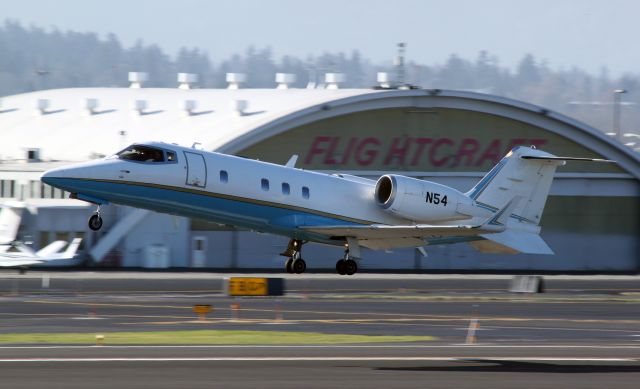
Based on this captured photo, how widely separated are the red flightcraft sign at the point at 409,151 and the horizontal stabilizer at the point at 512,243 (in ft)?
66.3

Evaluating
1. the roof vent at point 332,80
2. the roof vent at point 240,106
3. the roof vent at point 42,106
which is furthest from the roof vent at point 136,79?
the roof vent at point 240,106

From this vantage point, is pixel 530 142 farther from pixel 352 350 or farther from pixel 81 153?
pixel 352 350

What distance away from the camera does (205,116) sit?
60.7m

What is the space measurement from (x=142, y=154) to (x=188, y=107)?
3135cm

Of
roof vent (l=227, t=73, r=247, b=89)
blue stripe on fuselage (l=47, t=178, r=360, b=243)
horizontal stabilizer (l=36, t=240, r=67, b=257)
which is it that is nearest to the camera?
blue stripe on fuselage (l=47, t=178, r=360, b=243)

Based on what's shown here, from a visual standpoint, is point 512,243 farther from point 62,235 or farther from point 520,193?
point 62,235

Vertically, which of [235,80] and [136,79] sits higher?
[235,80]

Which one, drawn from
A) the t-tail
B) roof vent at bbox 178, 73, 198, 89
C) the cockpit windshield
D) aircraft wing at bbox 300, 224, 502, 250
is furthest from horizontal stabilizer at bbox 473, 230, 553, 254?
roof vent at bbox 178, 73, 198, 89

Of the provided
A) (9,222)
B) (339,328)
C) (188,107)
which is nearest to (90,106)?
(188,107)

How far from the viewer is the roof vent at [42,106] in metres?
67.1

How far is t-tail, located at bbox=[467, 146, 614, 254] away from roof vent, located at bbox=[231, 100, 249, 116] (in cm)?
2395

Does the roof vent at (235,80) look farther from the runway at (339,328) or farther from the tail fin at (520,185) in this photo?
the tail fin at (520,185)

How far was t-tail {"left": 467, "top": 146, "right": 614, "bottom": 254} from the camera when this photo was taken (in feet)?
119

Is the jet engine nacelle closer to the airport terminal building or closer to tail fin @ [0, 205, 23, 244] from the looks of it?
the airport terminal building
